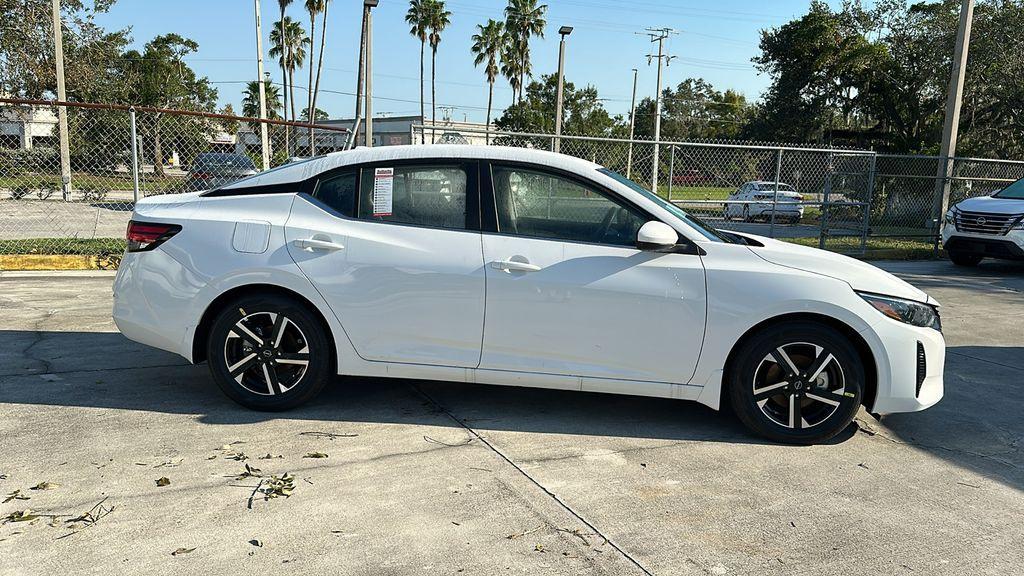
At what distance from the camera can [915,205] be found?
17.3 m

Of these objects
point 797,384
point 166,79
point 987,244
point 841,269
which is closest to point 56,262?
point 797,384

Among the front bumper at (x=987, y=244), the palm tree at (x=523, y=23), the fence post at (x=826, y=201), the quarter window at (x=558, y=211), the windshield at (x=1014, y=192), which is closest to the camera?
the quarter window at (x=558, y=211)

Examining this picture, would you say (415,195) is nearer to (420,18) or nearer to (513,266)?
(513,266)

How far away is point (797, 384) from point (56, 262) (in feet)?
29.2

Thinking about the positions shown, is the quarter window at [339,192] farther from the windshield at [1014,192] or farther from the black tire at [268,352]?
the windshield at [1014,192]

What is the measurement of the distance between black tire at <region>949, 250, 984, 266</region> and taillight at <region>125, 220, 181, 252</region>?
1205cm

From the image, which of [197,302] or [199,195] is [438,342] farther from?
[199,195]

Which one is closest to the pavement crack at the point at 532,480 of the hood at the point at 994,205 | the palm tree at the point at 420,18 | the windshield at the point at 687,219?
the windshield at the point at 687,219

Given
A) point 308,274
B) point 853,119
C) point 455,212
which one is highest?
point 853,119

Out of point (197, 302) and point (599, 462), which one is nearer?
point (599, 462)

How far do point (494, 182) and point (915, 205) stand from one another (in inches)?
609

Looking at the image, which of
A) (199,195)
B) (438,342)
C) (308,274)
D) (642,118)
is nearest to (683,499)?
(438,342)

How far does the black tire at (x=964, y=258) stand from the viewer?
1266cm

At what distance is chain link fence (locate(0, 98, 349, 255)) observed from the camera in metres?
10.6
